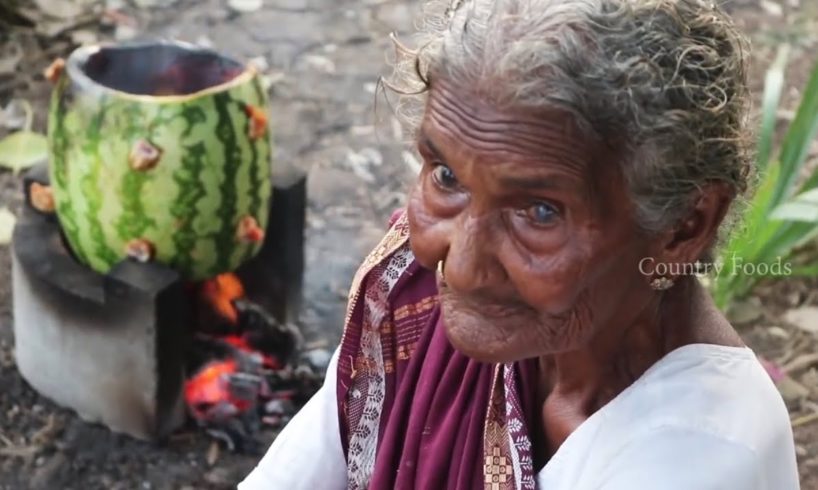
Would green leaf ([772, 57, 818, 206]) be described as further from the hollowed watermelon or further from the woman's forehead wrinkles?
the woman's forehead wrinkles

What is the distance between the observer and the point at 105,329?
2883mm

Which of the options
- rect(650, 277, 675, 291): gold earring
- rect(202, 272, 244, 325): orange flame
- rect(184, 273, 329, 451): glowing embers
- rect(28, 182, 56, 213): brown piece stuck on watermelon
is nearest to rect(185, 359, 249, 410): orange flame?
rect(184, 273, 329, 451): glowing embers

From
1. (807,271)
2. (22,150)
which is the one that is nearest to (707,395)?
(807,271)

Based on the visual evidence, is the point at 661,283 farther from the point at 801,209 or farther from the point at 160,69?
the point at 160,69

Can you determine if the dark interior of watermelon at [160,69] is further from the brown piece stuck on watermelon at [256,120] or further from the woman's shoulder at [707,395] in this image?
the woman's shoulder at [707,395]

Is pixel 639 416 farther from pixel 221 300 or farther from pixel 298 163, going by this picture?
pixel 298 163

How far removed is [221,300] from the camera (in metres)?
3.18

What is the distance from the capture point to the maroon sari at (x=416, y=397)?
171 cm

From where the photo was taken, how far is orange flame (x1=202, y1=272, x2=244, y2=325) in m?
3.15

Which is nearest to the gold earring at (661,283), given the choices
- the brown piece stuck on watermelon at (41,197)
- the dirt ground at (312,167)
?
the dirt ground at (312,167)

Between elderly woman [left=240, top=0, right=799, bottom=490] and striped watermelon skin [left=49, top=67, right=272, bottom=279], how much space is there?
1044mm

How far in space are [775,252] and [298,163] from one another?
1.59m

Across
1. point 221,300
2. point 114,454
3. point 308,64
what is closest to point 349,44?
point 308,64

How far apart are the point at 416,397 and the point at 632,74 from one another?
0.69 m
